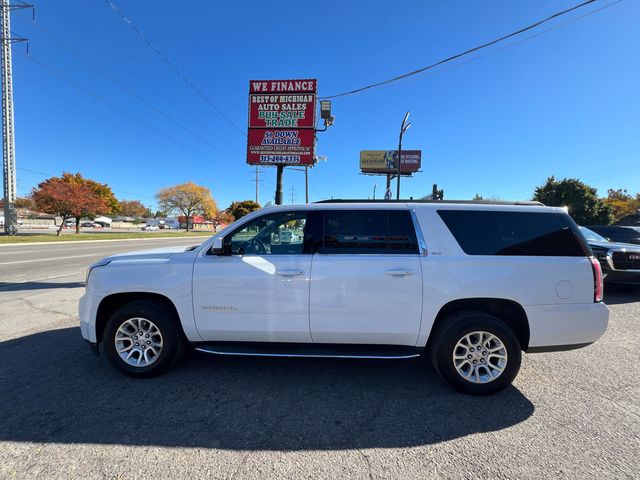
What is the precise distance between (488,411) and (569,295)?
1.35 m

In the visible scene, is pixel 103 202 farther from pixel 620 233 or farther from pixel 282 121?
pixel 620 233

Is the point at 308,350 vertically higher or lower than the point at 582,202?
lower

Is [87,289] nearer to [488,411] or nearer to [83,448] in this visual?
[83,448]

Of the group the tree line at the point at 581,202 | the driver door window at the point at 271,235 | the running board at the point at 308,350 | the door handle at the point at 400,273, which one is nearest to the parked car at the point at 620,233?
the door handle at the point at 400,273

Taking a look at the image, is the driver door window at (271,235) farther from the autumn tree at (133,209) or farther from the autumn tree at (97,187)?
the autumn tree at (133,209)

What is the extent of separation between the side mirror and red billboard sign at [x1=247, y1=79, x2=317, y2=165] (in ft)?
25.7

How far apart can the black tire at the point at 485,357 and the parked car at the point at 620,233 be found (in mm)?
9679

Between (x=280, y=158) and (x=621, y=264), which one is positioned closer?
(x=621, y=264)

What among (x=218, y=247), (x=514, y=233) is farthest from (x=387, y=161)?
(x=218, y=247)

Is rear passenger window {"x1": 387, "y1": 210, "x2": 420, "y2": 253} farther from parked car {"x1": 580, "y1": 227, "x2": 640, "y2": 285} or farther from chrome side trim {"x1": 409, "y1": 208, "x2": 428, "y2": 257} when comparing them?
parked car {"x1": 580, "y1": 227, "x2": 640, "y2": 285}

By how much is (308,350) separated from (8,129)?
38.6 metres

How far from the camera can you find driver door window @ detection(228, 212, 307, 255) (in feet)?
11.0

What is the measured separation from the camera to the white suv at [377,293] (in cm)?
303

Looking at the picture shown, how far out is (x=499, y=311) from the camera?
126 inches
